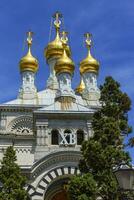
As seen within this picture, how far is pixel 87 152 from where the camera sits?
15.9 m

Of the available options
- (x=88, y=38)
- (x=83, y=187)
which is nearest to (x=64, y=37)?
(x=88, y=38)

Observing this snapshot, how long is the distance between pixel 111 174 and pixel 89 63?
23.5m

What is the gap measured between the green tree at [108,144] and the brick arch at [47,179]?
8286 mm

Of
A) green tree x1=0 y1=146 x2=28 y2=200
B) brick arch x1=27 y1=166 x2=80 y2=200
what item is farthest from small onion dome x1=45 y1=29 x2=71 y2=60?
green tree x1=0 y1=146 x2=28 y2=200

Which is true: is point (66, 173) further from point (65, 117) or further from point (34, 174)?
point (65, 117)

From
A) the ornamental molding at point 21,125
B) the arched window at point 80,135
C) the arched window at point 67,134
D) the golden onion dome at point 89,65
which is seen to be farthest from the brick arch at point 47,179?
the golden onion dome at point 89,65

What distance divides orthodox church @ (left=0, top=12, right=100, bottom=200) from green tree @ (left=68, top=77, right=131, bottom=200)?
8348 mm

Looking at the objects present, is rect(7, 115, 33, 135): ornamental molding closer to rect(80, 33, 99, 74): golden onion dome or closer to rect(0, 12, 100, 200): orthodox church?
rect(0, 12, 100, 200): orthodox church

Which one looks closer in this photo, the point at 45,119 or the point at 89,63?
the point at 45,119

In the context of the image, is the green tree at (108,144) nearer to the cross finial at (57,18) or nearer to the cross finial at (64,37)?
the cross finial at (64,37)

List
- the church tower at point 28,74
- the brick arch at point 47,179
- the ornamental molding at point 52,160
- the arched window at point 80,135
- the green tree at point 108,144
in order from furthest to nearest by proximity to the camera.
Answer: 1. the church tower at point 28,74
2. the arched window at point 80,135
3. the ornamental molding at point 52,160
4. the brick arch at point 47,179
5. the green tree at point 108,144

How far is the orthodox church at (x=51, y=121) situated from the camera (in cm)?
2492

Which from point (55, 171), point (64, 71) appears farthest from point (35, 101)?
point (55, 171)

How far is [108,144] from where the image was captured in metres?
16.2
